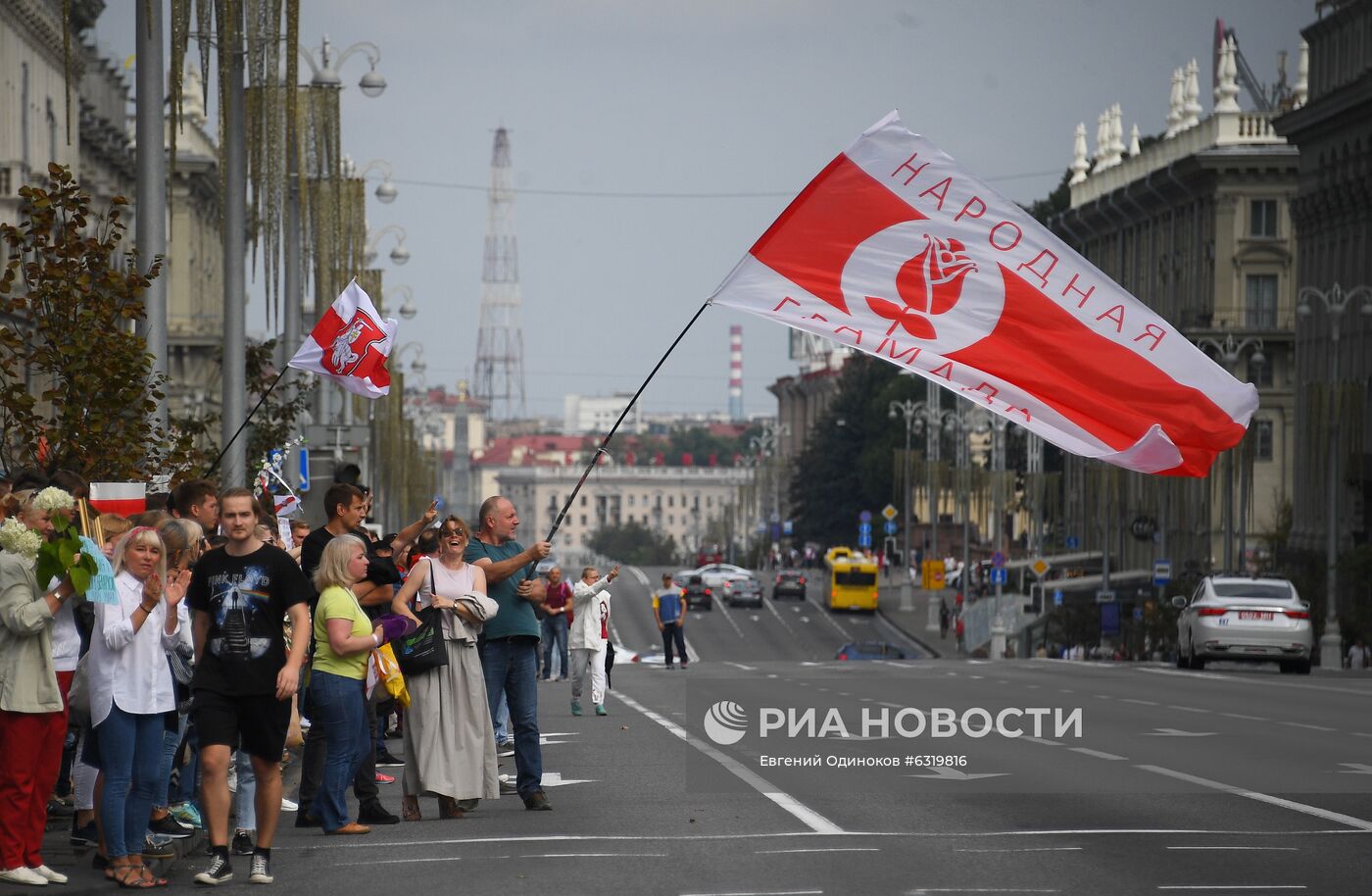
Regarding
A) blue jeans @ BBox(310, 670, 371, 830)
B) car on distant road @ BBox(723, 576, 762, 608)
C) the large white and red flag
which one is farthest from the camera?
car on distant road @ BBox(723, 576, 762, 608)

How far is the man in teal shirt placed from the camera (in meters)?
15.8

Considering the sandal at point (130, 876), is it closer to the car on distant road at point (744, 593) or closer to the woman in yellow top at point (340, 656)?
the woman in yellow top at point (340, 656)

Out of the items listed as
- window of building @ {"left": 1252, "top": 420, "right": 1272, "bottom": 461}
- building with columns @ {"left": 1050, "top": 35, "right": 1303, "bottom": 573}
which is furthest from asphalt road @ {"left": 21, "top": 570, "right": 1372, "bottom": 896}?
window of building @ {"left": 1252, "top": 420, "right": 1272, "bottom": 461}

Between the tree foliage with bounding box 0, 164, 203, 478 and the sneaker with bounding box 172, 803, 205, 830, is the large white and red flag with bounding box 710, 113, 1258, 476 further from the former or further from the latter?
the tree foliage with bounding box 0, 164, 203, 478

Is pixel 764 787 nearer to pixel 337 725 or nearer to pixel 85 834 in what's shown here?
pixel 337 725

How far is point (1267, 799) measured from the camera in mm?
16172

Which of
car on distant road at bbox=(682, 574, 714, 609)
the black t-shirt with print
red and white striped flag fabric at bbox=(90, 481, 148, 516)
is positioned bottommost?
car on distant road at bbox=(682, 574, 714, 609)

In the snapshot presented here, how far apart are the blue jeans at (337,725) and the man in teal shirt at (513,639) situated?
4.56 feet

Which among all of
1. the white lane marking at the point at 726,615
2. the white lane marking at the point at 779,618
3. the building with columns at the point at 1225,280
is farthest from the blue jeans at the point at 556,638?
the white lane marking at the point at 779,618

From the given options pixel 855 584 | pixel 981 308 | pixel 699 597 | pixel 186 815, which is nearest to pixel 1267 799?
pixel 981 308

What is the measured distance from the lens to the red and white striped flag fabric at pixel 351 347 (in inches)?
998

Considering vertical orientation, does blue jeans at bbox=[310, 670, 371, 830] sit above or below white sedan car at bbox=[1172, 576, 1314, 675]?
above

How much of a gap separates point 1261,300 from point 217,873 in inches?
3433

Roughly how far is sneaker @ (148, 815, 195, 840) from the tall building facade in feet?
181
